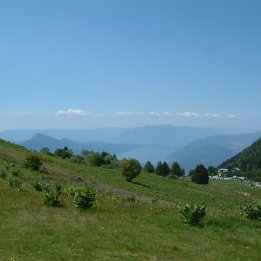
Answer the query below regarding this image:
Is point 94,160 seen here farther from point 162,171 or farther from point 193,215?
point 193,215

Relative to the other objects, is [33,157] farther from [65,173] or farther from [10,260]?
[10,260]

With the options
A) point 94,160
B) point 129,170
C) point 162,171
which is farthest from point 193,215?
point 162,171

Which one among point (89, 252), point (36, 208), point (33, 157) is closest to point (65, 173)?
point (33, 157)

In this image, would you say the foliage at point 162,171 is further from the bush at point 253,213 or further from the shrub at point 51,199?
the shrub at point 51,199

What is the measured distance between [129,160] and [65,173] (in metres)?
16.7

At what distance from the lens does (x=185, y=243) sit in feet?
70.0

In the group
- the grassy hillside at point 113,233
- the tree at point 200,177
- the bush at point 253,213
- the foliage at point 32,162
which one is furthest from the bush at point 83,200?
the tree at point 200,177

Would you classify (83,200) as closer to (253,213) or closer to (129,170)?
(253,213)

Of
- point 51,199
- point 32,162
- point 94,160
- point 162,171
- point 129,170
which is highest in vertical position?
point 32,162

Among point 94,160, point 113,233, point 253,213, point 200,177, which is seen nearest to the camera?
point 113,233

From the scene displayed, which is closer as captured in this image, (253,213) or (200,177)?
(253,213)

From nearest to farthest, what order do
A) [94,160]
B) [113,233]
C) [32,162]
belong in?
[113,233], [32,162], [94,160]

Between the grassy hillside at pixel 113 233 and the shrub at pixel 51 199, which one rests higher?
the shrub at pixel 51 199

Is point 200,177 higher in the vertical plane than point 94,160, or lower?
lower
